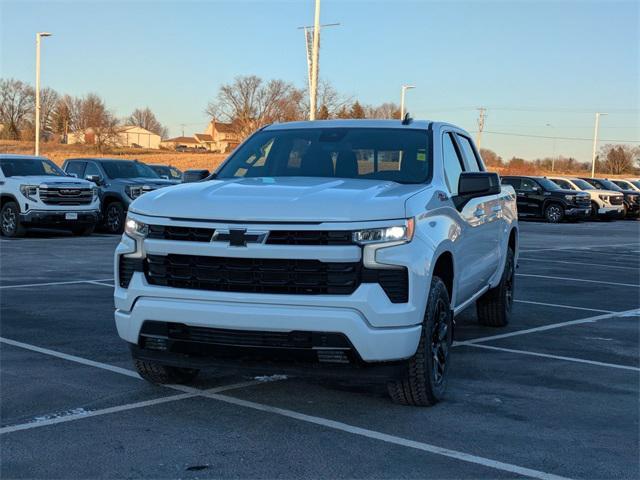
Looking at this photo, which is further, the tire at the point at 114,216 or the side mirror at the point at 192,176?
the tire at the point at 114,216

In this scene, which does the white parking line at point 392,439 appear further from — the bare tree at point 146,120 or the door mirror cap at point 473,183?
the bare tree at point 146,120

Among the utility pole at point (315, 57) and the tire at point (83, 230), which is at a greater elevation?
the utility pole at point (315, 57)

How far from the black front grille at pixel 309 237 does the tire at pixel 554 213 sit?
31778mm

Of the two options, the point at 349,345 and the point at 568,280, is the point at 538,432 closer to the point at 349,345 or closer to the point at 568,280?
the point at 349,345

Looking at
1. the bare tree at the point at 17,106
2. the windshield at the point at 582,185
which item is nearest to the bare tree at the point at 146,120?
the bare tree at the point at 17,106

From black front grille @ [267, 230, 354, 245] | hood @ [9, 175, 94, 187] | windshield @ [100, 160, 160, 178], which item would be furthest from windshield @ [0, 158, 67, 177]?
black front grille @ [267, 230, 354, 245]

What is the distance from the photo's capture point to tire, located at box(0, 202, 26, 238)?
1914cm

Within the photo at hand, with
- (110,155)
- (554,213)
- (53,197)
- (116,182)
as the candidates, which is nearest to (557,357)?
(53,197)

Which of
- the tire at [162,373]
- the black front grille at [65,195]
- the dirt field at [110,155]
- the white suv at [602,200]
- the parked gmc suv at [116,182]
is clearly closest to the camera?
the tire at [162,373]

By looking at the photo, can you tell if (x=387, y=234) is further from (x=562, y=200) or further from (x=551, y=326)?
(x=562, y=200)

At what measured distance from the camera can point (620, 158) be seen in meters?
120

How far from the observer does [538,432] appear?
16.8ft

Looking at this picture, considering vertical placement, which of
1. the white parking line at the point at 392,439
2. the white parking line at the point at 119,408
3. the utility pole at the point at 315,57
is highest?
the utility pole at the point at 315,57

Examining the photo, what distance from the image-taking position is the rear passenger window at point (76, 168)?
2308cm
